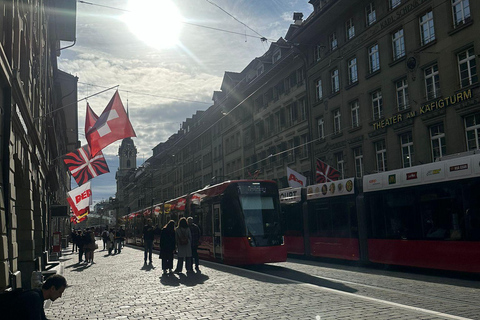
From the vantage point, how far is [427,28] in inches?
977

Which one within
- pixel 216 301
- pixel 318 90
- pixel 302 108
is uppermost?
pixel 318 90

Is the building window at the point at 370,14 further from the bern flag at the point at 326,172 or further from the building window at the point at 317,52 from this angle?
the bern flag at the point at 326,172

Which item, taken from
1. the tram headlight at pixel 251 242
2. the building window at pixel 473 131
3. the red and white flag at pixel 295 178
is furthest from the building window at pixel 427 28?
the tram headlight at pixel 251 242

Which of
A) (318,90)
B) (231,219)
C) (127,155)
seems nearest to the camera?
(231,219)

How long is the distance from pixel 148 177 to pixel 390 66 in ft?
247

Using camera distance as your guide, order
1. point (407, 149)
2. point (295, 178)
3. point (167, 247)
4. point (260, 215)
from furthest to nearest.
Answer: point (295, 178), point (407, 149), point (260, 215), point (167, 247)

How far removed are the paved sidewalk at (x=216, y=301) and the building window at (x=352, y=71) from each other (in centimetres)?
2023

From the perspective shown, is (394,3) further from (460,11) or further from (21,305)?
(21,305)

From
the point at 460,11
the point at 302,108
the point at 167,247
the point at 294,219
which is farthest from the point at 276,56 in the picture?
the point at 167,247

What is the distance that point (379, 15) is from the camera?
28312 mm

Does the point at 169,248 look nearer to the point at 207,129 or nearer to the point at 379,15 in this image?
the point at 379,15

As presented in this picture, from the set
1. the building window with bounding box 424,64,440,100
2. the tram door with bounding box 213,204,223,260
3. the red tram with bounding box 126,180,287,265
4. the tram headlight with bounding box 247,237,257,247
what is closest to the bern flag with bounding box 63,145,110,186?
the red tram with bounding box 126,180,287,265

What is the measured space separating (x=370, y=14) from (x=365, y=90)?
4.39 m

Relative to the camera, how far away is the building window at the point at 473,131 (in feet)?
71.6
